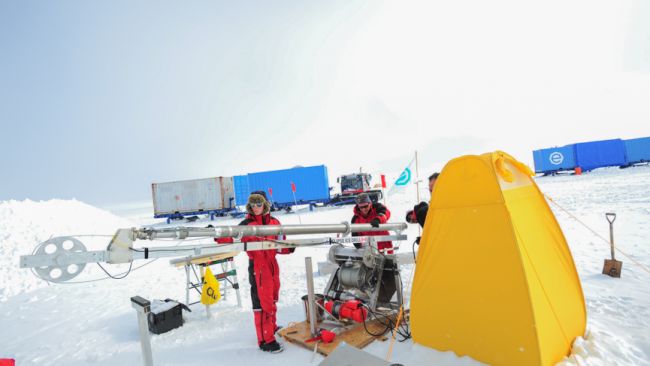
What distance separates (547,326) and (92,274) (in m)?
11.8

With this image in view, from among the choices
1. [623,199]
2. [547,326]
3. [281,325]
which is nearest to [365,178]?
[623,199]

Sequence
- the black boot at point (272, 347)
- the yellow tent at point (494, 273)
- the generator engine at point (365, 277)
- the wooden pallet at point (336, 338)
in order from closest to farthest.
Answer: the yellow tent at point (494, 273) < the wooden pallet at point (336, 338) < the black boot at point (272, 347) < the generator engine at point (365, 277)

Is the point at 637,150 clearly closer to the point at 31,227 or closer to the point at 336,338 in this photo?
the point at 336,338

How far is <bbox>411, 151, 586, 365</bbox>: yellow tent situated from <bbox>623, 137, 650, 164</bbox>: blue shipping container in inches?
1501

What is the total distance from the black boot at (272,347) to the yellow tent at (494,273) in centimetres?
175

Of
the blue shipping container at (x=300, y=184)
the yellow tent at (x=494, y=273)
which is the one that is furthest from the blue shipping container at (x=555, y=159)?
the yellow tent at (x=494, y=273)

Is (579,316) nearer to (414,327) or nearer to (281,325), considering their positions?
(414,327)

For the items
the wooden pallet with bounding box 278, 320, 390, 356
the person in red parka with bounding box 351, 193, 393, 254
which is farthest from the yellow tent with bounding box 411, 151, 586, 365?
the person in red parka with bounding box 351, 193, 393, 254

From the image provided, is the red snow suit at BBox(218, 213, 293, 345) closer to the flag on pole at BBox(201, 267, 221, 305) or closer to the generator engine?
the generator engine

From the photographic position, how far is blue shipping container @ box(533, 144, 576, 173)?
3100 cm

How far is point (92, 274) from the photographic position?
9.71m

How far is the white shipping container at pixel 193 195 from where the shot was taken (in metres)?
27.0

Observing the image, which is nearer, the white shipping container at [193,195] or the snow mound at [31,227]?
the snow mound at [31,227]

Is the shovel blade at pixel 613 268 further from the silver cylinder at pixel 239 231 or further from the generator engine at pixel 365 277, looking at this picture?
the silver cylinder at pixel 239 231
